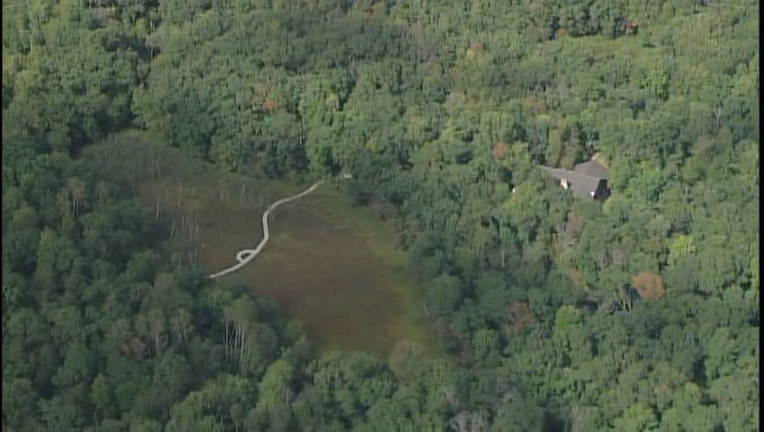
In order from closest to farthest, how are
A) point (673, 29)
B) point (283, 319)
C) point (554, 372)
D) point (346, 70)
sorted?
1. point (554, 372)
2. point (283, 319)
3. point (346, 70)
4. point (673, 29)

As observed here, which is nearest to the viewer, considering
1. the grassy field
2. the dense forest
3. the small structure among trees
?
the dense forest

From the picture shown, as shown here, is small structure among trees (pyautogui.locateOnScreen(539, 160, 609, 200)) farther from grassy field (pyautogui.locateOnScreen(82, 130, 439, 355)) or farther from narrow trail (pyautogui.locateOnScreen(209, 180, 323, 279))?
narrow trail (pyautogui.locateOnScreen(209, 180, 323, 279))

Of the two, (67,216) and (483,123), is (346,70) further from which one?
(67,216)

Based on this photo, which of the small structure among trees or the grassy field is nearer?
the grassy field

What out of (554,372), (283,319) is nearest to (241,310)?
(283,319)

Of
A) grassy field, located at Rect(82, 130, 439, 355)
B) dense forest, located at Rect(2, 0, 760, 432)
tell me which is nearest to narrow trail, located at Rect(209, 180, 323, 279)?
grassy field, located at Rect(82, 130, 439, 355)
